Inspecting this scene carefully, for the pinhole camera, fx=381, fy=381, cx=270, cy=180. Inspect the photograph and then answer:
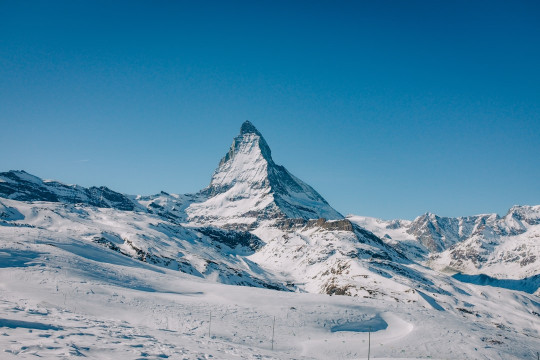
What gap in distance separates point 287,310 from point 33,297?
87.4 feet

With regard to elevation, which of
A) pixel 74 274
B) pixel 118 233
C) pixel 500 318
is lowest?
pixel 500 318

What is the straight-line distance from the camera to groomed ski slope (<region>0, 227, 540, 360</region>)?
2403 centimetres

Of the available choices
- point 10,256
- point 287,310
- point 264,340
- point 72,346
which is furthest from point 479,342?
point 10,256

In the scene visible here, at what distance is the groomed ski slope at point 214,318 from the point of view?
2403 centimetres

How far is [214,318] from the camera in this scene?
133 feet

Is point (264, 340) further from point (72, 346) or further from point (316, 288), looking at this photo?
point (316, 288)

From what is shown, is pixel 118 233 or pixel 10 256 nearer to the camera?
pixel 10 256

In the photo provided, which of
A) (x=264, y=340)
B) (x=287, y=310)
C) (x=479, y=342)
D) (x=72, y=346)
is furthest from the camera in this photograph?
(x=287, y=310)

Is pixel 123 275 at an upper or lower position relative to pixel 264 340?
upper

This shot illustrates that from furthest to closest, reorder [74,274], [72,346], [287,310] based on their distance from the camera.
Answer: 1. [74,274]
2. [287,310]
3. [72,346]

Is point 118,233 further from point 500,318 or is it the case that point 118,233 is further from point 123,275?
point 500,318

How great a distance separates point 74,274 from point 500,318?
168033 millimetres

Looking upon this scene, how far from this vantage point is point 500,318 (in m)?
157

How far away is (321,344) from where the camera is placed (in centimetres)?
3722
